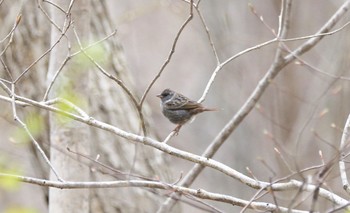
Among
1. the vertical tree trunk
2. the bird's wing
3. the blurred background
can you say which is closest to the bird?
the bird's wing

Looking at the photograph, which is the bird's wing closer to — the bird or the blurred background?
the bird

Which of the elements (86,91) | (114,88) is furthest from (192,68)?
(86,91)

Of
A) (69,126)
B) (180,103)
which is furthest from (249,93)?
(69,126)

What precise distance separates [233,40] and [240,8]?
1455 mm

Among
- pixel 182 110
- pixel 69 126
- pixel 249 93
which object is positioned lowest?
pixel 69 126

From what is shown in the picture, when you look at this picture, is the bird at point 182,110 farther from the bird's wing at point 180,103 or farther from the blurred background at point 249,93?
the blurred background at point 249,93

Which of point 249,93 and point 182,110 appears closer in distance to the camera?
point 182,110

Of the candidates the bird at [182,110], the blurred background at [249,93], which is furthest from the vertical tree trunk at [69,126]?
the blurred background at [249,93]

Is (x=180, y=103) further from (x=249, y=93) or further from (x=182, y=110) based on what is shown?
(x=249, y=93)

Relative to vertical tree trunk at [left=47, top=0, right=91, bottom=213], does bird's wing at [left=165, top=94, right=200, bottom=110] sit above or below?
above

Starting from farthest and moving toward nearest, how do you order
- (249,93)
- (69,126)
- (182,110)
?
(249,93) < (182,110) < (69,126)

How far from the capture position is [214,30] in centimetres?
898

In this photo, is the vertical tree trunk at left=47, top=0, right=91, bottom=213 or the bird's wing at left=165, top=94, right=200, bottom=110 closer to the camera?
the vertical tree trunk at left=47, top=0, right=91, bottom=213

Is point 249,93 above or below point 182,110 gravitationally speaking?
above
